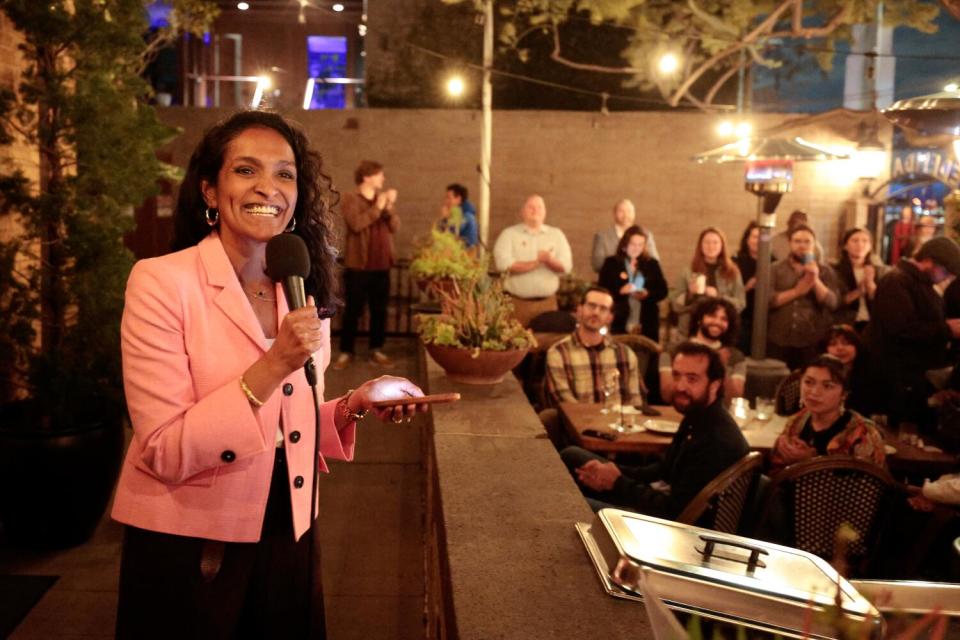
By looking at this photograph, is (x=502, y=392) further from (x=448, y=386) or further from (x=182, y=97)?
(x=182, y=97)

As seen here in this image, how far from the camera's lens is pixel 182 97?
19562mm

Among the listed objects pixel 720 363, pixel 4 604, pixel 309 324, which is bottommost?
pixel 4 604

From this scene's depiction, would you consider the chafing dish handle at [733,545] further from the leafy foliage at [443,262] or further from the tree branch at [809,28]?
the tree branch at [809,28]

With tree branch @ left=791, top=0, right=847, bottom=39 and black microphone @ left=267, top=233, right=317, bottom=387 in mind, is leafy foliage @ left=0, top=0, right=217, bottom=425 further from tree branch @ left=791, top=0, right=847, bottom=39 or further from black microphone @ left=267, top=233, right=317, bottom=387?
tree branch @ left=791, top=0, right=847, bottom=39

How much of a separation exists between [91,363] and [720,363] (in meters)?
3.14

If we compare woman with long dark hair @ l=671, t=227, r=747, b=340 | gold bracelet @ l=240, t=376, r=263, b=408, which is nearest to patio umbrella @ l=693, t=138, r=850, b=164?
woman with long dark hair @ l=671, t=227, r=747, b=340

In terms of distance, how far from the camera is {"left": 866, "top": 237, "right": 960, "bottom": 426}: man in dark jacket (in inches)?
245

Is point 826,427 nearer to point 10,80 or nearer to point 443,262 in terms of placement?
point 443,262

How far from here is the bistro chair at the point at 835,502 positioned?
3.74 m

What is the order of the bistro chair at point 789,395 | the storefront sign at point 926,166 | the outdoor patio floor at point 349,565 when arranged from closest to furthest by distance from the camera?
the outdoor patio floor at point 349,565 < the bistro chair at point 789,395 < the storefront sign at point 926,166

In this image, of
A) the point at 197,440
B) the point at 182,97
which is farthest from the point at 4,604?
the point at 182,97

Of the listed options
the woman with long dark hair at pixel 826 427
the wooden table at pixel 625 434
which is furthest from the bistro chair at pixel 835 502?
the wooden table at pixel 625 434

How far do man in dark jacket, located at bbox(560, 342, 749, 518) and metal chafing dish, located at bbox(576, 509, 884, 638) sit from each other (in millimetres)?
1933

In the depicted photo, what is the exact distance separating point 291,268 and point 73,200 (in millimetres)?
3308
